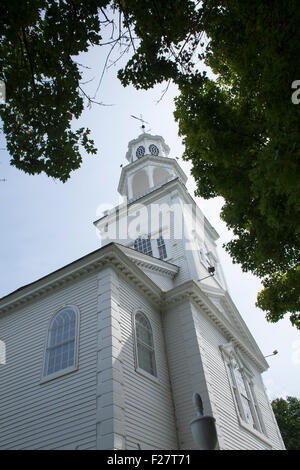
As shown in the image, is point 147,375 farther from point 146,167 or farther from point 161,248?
point 146,167

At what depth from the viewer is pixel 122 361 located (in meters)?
10.5

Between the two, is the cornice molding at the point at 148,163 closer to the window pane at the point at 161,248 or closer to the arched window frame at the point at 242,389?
the window pane at the point at 161,248

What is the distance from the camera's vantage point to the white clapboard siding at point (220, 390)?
1227cm

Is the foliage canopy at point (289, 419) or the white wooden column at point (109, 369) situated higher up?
the foliage canopy at point (289, 419)

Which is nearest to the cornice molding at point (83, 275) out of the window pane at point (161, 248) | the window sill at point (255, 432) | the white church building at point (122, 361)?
the white church building at point (122, 361)

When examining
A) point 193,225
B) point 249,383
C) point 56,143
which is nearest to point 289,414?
point 249,383

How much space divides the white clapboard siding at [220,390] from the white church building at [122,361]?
0.19 feet

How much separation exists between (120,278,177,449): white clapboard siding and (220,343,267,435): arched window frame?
12.2 feet

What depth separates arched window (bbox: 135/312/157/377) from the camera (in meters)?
11.9

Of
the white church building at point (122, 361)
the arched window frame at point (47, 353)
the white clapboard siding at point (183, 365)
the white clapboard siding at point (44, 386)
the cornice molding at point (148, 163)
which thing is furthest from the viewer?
Result: the cornice molding at point (148, 163)

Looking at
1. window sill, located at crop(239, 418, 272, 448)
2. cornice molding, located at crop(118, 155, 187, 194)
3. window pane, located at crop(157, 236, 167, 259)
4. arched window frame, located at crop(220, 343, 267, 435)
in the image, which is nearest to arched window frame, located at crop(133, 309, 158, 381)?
arched window frame, located at crop(220, 343, 267, 435)

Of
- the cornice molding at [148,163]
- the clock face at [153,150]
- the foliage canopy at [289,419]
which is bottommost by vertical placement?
the foliage canopy at [289,419]

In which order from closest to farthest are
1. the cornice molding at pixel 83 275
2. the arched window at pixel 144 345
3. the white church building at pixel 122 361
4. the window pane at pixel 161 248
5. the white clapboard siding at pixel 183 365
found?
the white church building at pixel 122 361, the white clapboard siding at pixel 183 365, the arched window at pixel 144 345, the cornice molding at pixel 83 275, the window pane at pixel 161 248

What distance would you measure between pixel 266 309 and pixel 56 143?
22.7 ft
